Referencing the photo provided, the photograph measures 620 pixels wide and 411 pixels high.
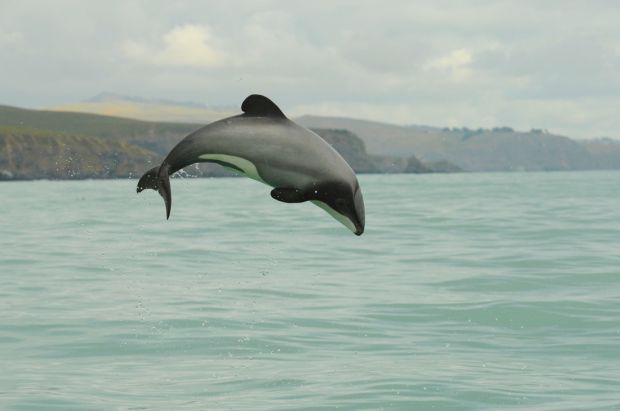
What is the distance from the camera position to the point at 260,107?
6.95 meters

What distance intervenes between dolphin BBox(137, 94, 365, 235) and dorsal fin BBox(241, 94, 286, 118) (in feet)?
0.21

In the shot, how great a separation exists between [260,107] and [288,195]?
726 millimetres

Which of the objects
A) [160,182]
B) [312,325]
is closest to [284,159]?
[160,182]

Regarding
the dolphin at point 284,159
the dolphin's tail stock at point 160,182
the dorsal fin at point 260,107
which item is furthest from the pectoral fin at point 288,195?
the dolphin's tail stock at point 160,182

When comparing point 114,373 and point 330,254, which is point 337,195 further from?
point 330,254

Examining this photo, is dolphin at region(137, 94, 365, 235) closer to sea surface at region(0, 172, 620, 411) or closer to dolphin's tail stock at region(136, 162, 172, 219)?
dolphin's tail stock at region(136, 162, 172, 219)

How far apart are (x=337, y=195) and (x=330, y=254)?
79.8 feet

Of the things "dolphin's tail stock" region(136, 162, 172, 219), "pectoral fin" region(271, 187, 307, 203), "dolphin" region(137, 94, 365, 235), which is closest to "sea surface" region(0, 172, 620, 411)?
"dolphin's tail stock" region(136, 162, 172, 219)

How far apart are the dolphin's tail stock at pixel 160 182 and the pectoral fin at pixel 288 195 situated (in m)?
0.73

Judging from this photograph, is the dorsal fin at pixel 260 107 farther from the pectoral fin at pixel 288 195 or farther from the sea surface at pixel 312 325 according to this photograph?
the sea surface at pixel 312 325

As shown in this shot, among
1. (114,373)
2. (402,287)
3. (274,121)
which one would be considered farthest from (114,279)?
(274,121)

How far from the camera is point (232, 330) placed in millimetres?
18156

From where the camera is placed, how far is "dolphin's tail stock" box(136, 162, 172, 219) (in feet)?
22.9

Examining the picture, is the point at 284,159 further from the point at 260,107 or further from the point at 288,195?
the point at 260,107
